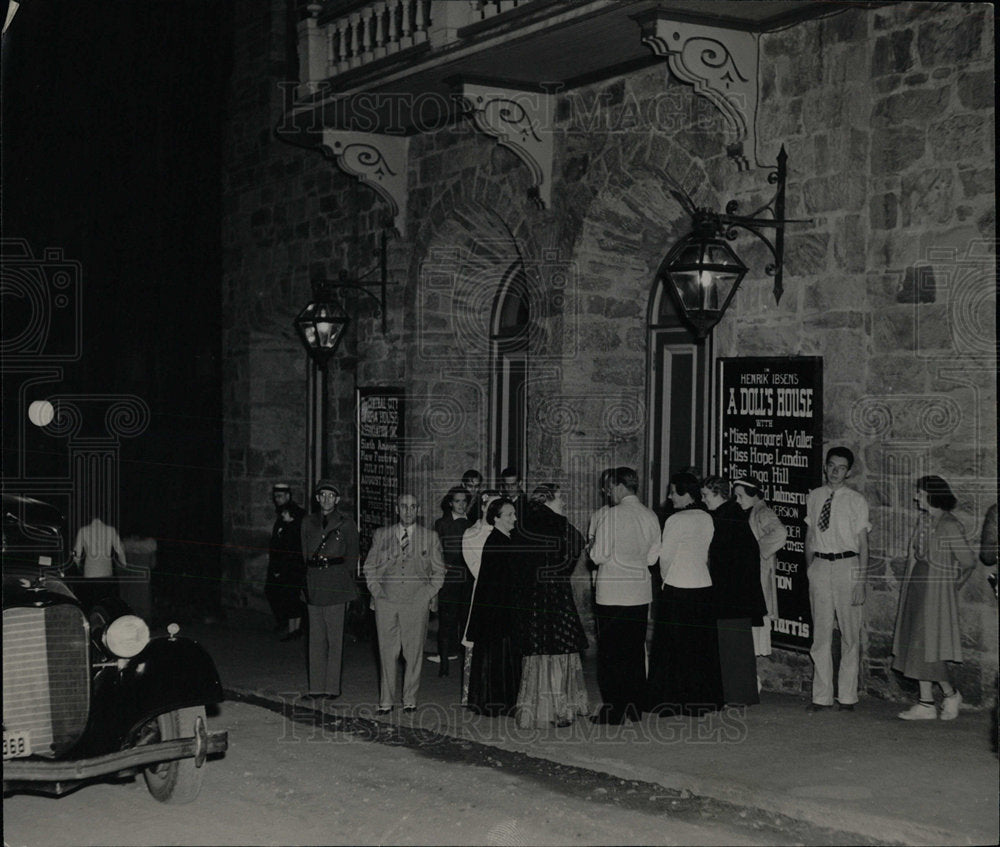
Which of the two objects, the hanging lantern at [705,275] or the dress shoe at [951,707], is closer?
the dress shoe at [951,707]

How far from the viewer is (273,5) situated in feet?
52.9

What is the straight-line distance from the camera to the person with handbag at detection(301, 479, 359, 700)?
9.98 metres

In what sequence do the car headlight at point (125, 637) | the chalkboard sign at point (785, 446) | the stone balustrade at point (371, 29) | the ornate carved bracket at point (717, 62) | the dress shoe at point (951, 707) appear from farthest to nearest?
1. the stone balustrade at point (371, 29)
2. the ornate carved bracket at point (717, 62)
3. the chalkboard sign at point (785, 446)
4. the dress shoe at point (951, 707)
5. the car headlight at point (125, 637)

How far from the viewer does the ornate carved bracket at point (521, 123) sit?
12062 mm

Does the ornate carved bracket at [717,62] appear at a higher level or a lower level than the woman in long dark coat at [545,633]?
higher

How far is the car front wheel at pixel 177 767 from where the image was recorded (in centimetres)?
715

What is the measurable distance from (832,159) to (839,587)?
321cm

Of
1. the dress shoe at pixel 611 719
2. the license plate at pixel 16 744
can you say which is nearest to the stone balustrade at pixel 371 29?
the dress shoe at pixel 611 719

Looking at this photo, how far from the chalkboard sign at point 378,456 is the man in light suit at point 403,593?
478 cm

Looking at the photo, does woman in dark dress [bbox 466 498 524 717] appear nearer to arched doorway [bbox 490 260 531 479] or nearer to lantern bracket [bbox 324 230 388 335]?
arched doorway [bbox 490 260 531 479]

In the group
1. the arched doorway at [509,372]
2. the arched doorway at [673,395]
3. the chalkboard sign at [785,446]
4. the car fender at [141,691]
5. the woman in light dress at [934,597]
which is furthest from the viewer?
the arched doorway at [509,372]

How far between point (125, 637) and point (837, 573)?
4882 mm

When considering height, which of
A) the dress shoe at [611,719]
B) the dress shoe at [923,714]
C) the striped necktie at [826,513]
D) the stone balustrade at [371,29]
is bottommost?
the dress shoe at [611,719]

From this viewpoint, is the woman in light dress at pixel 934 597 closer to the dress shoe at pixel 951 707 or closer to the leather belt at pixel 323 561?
the dress shoe at pixel 951 707
